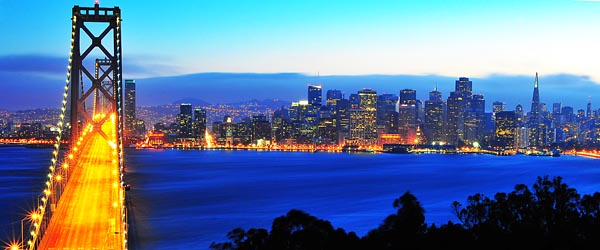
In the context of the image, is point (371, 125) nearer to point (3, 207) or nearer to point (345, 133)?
point (345, 133)

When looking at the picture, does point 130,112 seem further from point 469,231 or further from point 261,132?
point 469,231

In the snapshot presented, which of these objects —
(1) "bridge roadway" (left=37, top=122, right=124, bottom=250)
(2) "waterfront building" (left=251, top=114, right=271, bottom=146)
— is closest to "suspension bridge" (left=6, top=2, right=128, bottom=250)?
(1) "bridge roadway" (left=37, top=122, right=124, bottom=250)

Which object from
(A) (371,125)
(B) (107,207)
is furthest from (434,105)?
(B) (107,207)

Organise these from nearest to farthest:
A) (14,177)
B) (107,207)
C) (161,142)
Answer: (107,207), (14,177), (161,142)

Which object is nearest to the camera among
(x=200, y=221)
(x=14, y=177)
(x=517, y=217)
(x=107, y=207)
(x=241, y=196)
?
(x=517, y=217)

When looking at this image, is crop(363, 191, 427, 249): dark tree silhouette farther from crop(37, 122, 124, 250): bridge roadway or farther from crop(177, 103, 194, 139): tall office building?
crop(177, 103, 194, 139): tall office building

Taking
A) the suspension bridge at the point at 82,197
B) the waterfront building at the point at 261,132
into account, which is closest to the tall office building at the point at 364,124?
the waterfront building at the point at 261,132
